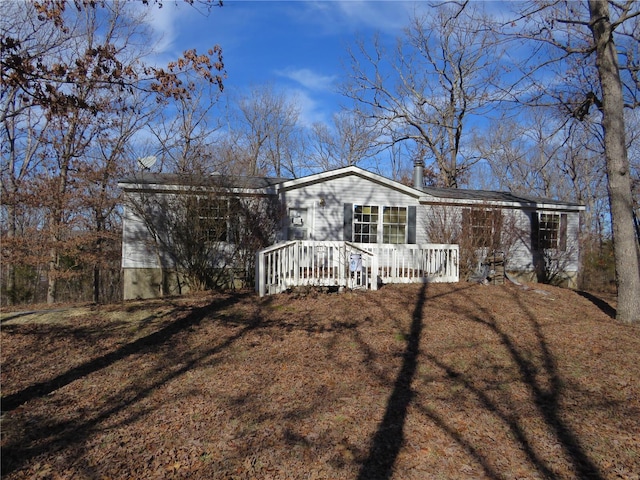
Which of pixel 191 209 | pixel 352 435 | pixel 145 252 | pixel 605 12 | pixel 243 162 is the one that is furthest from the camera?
pixel 243 162

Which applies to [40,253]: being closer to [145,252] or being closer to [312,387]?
[145,252]

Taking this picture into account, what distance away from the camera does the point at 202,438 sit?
11.8 feet

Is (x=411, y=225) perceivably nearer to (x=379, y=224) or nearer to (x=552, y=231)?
(x=379, y=224)

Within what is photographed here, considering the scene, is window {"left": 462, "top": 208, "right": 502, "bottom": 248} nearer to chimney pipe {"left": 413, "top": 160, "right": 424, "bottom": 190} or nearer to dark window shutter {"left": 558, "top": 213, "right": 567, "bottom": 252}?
chimney pipe {"left": 413, "top": 160, "right": 424, "bottom": 190}

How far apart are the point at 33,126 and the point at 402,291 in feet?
68.1

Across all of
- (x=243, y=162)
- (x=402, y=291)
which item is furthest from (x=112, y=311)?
(x=243, y=162)

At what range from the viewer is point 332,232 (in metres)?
12.7

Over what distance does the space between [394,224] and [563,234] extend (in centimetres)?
650

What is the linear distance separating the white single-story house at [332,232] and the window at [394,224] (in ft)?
0.10

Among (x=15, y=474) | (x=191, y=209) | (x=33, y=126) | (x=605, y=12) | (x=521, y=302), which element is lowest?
(x=15, y=474)

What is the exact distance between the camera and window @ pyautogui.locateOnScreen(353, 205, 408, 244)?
12.9m

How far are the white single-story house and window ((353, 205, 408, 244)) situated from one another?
0.03 metres

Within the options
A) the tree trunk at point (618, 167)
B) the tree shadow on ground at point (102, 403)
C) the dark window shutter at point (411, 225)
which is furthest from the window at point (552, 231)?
the tree shadow on ground at point (102, 403)

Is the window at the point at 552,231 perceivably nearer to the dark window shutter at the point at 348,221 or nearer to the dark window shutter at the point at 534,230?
the dark window shutter at the point at 534,230
